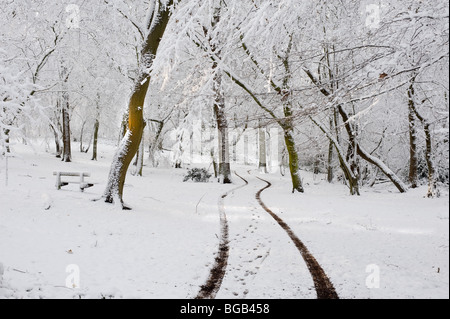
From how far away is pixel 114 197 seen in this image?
9.59 metres

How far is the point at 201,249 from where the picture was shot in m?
6.41

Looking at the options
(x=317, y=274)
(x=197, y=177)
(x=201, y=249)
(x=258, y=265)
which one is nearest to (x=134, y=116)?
(x=201, y=249)

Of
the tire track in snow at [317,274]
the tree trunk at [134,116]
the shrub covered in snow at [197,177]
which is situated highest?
the tree trunk at [134,116]

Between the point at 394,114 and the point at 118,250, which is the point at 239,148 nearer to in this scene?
the point at 394,114

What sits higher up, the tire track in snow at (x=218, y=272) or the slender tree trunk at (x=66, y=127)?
the slender tree trunk at (x=66, y=127)

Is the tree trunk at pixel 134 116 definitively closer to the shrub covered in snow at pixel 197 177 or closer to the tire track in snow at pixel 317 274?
the tire track in snow at pixel 317 274

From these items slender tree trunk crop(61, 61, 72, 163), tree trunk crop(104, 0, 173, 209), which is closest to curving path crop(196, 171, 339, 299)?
tree trunk crop(104, 0, 173, 209)

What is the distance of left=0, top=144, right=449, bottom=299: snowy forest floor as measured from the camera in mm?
4359

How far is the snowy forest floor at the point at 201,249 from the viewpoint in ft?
14.3

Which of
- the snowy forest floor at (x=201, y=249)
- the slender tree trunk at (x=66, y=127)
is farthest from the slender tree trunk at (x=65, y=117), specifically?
the snowy forest floor at (x=201, y=249)

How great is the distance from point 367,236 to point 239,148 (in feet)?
155

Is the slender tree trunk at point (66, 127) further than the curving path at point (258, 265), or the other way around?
the slender tree trunk at point (66, 127)

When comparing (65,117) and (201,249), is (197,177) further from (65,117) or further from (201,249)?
(201,249)

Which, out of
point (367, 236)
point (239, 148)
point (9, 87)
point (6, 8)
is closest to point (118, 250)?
point (9, 87)
